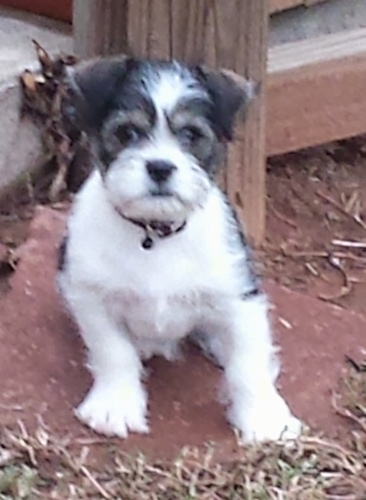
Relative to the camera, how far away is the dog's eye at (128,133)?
132 inches

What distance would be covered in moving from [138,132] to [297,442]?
0.93 m

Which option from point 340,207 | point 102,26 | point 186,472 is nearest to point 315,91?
point 340,207

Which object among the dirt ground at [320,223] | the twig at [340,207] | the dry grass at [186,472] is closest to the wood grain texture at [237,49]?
the dirt ground at [320,223]

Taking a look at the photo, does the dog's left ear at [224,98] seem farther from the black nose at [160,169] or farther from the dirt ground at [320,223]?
the dirt ground at [320,223]

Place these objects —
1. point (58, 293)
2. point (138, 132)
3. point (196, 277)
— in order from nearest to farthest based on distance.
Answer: point (138, 132) < point (196, 277) < point (58, 293)

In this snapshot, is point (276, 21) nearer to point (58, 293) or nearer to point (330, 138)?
point (330, 138)

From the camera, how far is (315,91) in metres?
4.88

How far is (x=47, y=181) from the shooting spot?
491 cm

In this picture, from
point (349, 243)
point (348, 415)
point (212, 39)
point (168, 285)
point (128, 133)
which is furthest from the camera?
point (349, 243)

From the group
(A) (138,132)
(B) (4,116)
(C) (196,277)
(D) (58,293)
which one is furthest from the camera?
(B) (4,116)

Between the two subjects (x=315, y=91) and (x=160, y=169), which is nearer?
(x=160, y=169)

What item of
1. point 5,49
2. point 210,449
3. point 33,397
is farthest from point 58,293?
point 5,49

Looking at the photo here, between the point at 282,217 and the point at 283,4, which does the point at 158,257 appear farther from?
A: the point at 283,4

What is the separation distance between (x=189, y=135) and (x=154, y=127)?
0.35 ft
